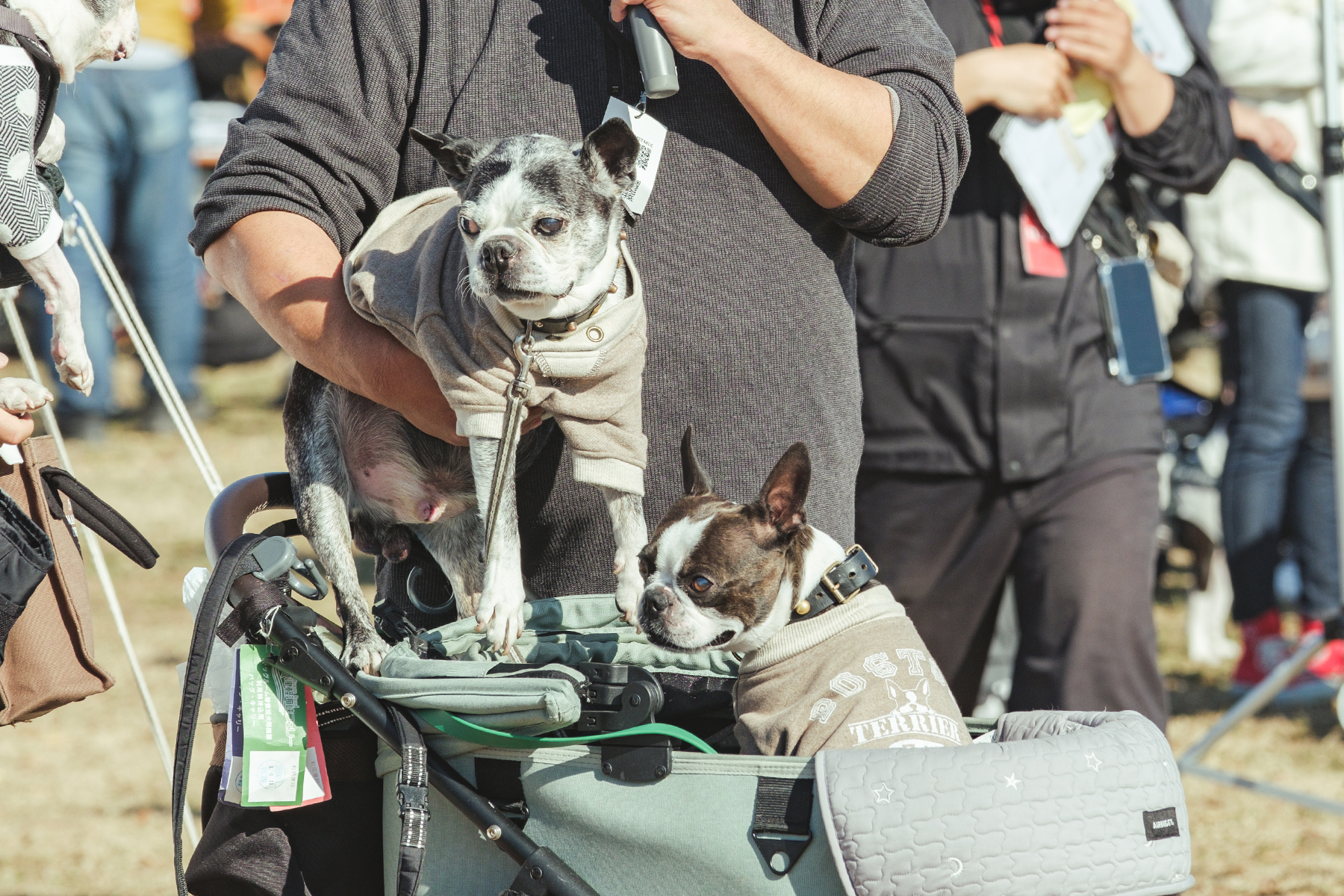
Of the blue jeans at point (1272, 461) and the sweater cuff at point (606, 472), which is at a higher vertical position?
the sweater cuff at point (606, 472)

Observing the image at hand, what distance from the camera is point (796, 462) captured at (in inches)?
68.9

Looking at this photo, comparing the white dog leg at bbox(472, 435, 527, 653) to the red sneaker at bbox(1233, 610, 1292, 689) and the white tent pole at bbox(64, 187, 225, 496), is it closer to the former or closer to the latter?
the white tent pole at bbox(64, 187, 225, 496)

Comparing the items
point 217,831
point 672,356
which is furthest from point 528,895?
point 672,356

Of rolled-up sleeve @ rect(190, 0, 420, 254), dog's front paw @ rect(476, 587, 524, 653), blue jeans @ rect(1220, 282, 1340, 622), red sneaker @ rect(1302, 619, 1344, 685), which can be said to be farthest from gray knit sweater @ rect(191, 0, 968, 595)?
red sneaker @ rect(1302, 619, 1344, 685)

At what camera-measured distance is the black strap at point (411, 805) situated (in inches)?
59.6

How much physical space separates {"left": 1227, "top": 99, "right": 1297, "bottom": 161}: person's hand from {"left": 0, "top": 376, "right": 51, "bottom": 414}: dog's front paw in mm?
3471

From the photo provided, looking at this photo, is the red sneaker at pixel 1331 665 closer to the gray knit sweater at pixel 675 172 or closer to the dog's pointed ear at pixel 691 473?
the gray knit sweater at pixel 675 172

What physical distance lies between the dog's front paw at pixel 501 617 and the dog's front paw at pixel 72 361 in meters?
0.64

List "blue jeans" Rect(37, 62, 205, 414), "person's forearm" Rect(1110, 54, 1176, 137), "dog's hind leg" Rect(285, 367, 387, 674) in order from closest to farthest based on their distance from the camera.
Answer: "dog's hind leg" Rect(285, 367, 387, 674) → "person's forearm" Rect(1110, 54, 1176, 137) → "blue jeans" Rect(37, 62, 205, 414)

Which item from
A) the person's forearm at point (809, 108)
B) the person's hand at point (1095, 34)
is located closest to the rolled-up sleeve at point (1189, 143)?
the person's hand at point (1095, 34)

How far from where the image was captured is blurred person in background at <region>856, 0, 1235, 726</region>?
2.95 m

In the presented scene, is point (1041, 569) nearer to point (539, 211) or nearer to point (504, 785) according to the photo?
point (539, 211)

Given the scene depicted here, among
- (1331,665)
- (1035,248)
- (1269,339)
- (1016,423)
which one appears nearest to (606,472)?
(1016,423)

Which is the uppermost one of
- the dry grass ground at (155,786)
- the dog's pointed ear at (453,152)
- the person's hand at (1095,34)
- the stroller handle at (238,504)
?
the dog's pointed ear at (453,152)
